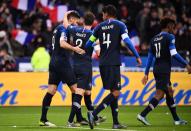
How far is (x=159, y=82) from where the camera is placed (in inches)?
624

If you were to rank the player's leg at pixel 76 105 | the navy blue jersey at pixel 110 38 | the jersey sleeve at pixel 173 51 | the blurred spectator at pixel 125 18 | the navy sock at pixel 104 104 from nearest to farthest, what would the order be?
the navy sock at pixel 104 104, the navy blue jersey at pixel 110 38, the jersey sleeve at pixel 173 51, the player's leg at pixel 76 105, the blurred spectator at pixel 125 18

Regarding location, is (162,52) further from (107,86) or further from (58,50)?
(58,50)

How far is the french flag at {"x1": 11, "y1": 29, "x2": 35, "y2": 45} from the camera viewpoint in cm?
2742

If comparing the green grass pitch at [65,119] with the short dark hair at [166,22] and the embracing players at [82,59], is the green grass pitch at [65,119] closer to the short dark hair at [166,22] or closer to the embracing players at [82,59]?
the embracing players at [82,59]

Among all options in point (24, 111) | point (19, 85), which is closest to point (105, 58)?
point (24, 111)

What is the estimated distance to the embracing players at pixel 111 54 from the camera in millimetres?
14703

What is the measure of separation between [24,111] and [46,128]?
591 centimetres

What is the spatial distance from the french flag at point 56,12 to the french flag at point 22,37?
73.7 inches

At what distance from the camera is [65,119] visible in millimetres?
17859

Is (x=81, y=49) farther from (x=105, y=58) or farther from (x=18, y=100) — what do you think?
(x=18, y=100)

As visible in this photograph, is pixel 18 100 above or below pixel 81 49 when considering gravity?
below

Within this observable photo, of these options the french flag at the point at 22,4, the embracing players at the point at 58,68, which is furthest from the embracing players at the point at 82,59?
the french flag at the point at 22,4

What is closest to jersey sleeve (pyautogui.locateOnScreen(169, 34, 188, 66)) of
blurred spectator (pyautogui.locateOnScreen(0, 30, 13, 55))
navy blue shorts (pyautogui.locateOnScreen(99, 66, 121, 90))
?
navy blue shorts (pyautogui.locateOnScreen(99, 66, 121, 90))

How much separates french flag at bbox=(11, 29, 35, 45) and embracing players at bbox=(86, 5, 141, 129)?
1274 centimetres
